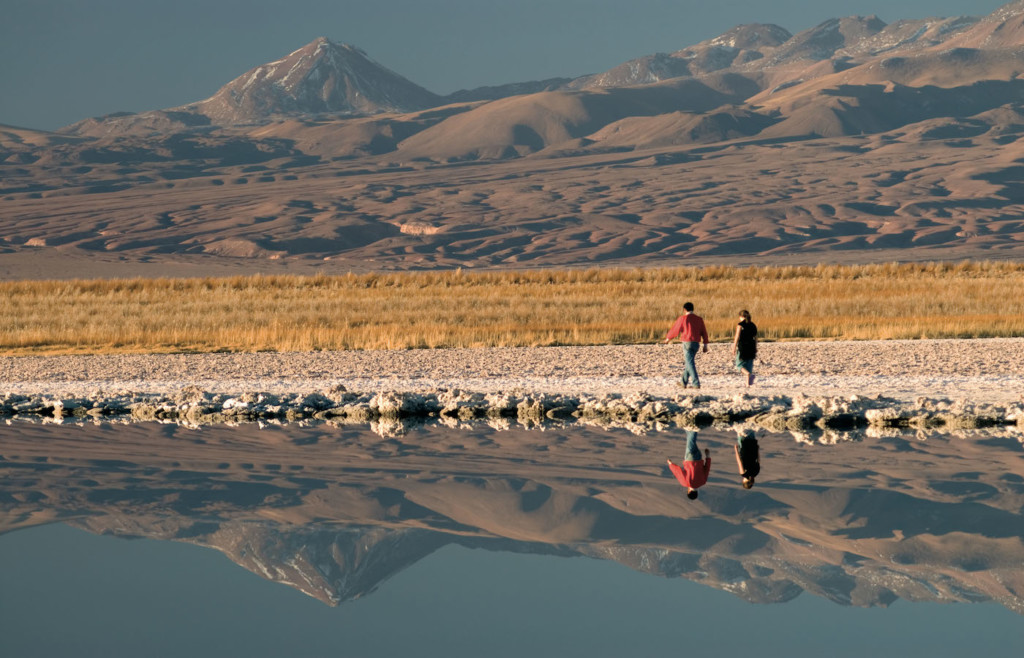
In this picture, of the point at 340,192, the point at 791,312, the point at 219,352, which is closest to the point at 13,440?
the point at 219,352

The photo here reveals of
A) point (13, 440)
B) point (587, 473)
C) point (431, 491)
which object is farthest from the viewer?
point (13, 440)

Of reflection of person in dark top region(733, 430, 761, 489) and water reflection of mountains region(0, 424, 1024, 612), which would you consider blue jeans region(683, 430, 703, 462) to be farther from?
reflection of person in dark top region(733, 430, 761, 489)

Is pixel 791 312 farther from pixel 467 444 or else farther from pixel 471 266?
pixel 471 266

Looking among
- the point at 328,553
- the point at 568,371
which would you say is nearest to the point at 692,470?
the point at 328,553

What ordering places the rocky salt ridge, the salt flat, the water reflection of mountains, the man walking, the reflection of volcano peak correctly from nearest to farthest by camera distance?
the reflection of volcano peak
the water reflection of mountains
the rocky salt ridge
the man walking
the salt flat

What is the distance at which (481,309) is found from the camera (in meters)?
36.8

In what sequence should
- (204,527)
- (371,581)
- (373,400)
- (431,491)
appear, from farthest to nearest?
(373,400) < (431,491) < (204,527) < (371,581)

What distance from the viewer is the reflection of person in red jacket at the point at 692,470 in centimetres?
1135

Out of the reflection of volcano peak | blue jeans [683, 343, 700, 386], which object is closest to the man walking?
blue jeans [683, 343, 700, 386]

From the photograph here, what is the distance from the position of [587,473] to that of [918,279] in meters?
38.6

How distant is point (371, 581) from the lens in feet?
27.4

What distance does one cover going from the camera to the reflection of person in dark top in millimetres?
11801

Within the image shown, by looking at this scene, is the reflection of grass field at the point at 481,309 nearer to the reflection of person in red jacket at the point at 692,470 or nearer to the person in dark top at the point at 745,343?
the person in dark top at the point at 745,343

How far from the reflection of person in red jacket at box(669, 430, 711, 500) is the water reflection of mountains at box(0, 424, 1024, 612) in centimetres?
12
